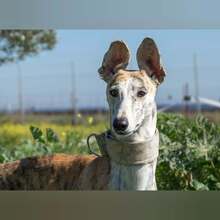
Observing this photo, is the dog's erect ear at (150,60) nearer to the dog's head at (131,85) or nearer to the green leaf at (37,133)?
the dog's head at (131,85)

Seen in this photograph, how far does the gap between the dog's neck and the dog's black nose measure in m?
0.08

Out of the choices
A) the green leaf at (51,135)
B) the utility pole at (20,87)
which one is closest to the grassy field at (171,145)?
the green leaf at (51,135)

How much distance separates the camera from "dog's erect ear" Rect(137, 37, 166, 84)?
3.40 m

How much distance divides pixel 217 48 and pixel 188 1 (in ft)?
1.88

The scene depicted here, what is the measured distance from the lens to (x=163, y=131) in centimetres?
407

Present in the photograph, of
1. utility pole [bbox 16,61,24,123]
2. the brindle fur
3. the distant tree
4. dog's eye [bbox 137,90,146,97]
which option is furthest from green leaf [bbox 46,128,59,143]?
dog's eye [bbox 137,90,146,97]

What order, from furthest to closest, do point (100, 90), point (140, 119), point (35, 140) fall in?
point (35, 140)
point (100, 90)
point (140, 119)

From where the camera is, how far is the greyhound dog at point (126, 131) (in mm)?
3396

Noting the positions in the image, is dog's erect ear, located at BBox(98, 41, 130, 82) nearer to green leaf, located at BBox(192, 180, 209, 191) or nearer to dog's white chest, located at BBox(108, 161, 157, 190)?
dog's white chest, located at BBox(108, 161, 157, 190)

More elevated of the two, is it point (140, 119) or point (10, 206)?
point (140, 119)

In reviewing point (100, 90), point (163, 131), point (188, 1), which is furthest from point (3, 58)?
point (188, 1)

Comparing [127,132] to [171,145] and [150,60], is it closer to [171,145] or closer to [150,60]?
[150,60]

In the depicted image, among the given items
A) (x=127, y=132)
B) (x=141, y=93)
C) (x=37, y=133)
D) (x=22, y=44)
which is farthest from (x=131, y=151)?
(x=22, y=44)

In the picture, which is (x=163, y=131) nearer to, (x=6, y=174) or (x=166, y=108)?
(x=166, y=108)
